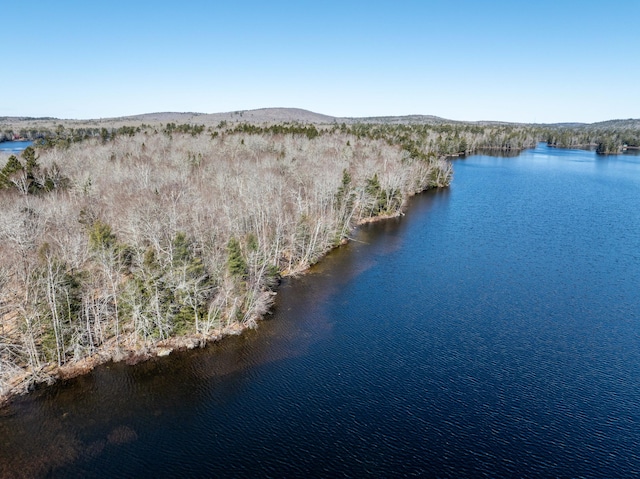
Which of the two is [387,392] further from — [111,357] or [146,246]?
[146,246]

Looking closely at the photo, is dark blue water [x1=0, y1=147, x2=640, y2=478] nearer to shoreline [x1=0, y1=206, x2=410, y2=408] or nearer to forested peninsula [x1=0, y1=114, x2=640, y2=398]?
shoreline [x1=0, y1=206, x2=410, y2=408]

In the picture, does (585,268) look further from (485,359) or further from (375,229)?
(375,229)

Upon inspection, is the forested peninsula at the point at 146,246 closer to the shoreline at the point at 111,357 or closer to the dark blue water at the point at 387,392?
the shoreline at the point at 111,357

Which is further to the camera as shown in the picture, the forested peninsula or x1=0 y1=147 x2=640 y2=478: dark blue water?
the forested peninsula

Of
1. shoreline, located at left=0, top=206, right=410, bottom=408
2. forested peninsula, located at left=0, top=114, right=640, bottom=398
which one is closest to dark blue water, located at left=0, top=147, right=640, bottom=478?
shoreline, located at left=0, top=206, right=410, bottom=408

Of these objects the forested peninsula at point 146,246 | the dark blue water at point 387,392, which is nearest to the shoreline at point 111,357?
the forested peninsula at point 146,246

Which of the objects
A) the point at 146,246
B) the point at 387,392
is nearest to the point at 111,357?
the point at 146,246
